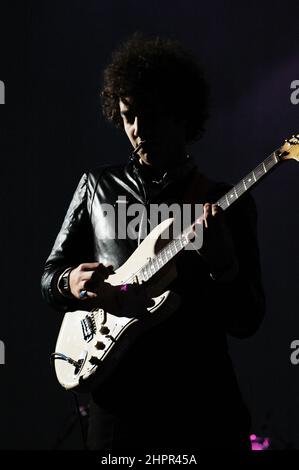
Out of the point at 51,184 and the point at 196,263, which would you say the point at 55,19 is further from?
the point at 196,263

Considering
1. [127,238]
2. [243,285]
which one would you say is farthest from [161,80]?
[243,285]

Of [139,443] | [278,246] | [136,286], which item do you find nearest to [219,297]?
[136,286]

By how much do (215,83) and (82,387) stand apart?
328 cm

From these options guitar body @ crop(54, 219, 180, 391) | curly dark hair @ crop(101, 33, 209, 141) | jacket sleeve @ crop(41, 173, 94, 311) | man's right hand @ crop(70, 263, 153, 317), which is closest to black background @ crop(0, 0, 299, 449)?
curly dark hair @ crop(101, 33, 209, 141)

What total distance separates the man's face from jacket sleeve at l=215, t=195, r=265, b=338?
10.3 inches

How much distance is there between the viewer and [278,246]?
4.43 meters

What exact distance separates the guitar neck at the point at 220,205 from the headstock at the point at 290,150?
12 millimetres

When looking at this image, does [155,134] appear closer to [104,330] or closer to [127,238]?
[127,238]

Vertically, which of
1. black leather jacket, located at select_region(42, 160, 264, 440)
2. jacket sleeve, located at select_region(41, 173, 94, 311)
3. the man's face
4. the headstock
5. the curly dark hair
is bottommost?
black leather jacket, located at select_region(42, 160, 264, 440)

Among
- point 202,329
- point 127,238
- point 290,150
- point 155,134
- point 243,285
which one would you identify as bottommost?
point 202,329

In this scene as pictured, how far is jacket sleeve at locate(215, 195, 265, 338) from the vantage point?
1598 mm

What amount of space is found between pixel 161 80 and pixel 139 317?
0.82 m

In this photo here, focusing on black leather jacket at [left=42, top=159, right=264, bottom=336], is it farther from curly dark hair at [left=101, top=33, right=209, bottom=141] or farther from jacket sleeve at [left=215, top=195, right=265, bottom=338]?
curly dark hair at [left=101, top=33, right=209, bottom=141]

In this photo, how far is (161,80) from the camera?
6.75ft
